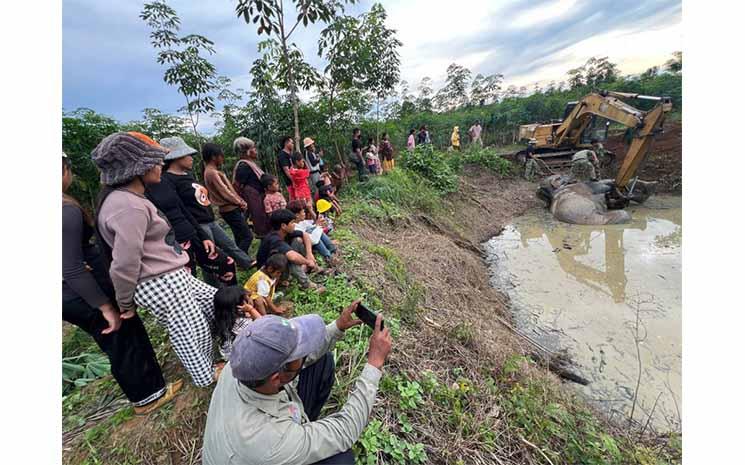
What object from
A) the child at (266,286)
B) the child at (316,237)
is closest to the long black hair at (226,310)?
the child at (266,286)

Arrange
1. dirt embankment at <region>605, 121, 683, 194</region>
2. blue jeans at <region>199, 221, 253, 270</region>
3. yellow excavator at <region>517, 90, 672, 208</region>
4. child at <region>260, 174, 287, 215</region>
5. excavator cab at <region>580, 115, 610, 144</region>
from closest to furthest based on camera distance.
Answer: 1. blue jeans at <region>199, 221, 253, 270</region>
2. child at <region>260, 174, 287, 215</region>
3. yellow excavator at <region>517, 90, 672, 208</region>
4. dirt embankment at <region>605, 121, 683, 194</region>
5. excavator cab at <region>580, 115, 610, 144</region>

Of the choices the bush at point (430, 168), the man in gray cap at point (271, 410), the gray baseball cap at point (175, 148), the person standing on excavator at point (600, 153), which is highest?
the person standing on excavator at point (600, 153)

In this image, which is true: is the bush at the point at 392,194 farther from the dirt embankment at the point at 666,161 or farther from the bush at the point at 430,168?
the dirt embankment at the point at 666,161

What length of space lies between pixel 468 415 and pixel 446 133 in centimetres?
1696

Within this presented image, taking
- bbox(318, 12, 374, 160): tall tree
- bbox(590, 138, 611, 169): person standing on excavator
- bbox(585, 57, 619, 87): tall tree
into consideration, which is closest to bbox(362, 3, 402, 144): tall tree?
bbox(318, 12, 374, 160): tall tree

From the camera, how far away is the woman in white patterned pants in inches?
59.3

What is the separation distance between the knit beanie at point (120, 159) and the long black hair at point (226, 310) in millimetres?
875

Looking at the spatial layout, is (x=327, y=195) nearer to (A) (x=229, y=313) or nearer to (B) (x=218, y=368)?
(A) (x=229, y=313)

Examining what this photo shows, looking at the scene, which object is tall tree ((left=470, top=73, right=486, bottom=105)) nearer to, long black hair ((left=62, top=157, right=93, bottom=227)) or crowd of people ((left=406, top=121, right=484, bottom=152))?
crowd of people ((left=406, top=121, right=484, bottom=152))

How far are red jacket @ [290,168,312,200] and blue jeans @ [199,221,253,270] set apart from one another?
1.53 metres

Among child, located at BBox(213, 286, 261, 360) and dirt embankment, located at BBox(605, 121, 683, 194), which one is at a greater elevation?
dirt embankment, located at BBox(605, 121, 683, 194)

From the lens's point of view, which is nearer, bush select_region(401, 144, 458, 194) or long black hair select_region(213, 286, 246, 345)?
long black hair select_region(213, 286, 246, 345)

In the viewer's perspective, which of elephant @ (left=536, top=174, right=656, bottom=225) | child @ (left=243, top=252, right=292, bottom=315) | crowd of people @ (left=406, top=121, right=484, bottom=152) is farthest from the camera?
crowd of people @ (left=406, top=121, right=484, bottom=152)

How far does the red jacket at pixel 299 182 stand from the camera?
4402 mm
